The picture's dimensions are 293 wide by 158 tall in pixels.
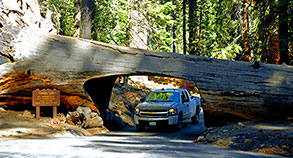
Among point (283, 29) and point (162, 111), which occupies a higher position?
point (283, 29)

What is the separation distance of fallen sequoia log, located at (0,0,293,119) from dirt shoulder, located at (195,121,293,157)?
871 mm

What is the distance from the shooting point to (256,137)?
8.58 metres

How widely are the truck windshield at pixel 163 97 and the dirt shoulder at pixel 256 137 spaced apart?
492cm

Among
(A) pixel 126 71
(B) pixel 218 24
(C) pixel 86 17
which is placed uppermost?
(C) pixel 86 17

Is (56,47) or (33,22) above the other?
(33,22)

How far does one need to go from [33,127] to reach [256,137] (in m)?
7.34

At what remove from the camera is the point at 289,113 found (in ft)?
35.6

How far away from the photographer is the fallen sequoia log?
11.0m

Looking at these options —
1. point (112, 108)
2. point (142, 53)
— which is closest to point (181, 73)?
point (142, 53)

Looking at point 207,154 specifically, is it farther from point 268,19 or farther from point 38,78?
point 268,19

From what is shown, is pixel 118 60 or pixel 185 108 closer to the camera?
pixel 118 60

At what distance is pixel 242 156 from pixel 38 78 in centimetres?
835

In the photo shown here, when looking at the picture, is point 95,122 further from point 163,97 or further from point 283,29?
point 283,29

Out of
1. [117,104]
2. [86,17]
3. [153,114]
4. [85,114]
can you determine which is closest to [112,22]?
[86,17]
